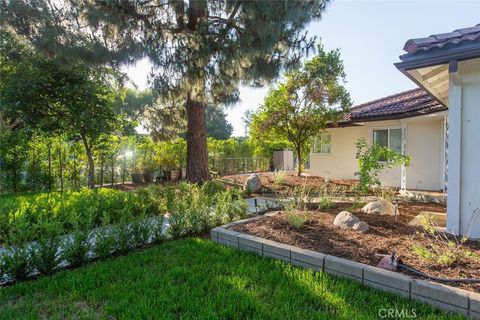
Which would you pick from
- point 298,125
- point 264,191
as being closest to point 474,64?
point 264,191

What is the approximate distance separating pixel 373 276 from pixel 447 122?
4723 mm

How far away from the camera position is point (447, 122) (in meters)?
6.11

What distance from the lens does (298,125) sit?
12578mm

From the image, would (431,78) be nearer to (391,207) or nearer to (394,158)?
(394,158)

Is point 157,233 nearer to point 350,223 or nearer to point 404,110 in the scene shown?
point 350,223

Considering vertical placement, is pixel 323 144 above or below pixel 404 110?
below

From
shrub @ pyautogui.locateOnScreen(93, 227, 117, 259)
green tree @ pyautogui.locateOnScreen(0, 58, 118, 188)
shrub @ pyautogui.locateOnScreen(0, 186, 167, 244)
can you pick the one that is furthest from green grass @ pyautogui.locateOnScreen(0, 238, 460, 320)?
green tree @ pyautogui.locateOnScreen(0, 58, 118, 188)

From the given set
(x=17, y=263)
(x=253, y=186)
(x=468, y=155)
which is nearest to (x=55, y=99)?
(x=253, y=186)

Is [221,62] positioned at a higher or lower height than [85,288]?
higher

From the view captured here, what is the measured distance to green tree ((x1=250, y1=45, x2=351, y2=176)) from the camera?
11.9m

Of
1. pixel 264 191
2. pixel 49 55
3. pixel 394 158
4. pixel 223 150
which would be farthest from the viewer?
pixel 223 150

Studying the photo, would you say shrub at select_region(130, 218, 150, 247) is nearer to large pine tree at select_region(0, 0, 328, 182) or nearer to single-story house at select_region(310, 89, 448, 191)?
large pine tree at select_region(0, 0, 328, 182)

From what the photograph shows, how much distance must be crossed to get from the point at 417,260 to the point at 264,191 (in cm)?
681

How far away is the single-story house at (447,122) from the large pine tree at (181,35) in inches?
143
